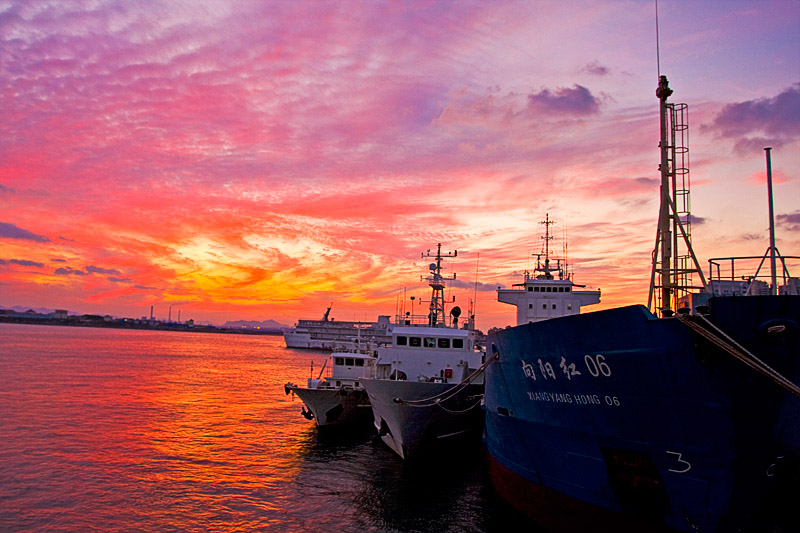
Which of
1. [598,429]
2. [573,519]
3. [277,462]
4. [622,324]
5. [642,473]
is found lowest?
[277,462]

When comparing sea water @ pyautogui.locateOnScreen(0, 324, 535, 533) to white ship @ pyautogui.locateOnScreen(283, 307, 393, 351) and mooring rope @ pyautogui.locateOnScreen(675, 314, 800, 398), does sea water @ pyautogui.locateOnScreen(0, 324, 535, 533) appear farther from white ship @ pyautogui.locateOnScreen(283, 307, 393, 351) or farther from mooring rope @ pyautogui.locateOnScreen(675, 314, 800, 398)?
white ship @ pyautogui.locateOnScreen(283, 307, 393, 351)

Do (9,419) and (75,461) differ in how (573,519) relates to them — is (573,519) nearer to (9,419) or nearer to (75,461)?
(75,461)

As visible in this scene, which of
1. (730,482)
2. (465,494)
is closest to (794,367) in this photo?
(730,482)

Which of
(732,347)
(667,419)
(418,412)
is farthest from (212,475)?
(732,347)

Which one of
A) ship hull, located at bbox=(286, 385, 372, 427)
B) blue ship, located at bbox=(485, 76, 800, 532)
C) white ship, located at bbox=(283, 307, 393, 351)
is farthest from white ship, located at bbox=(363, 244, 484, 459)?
white ship, located at bbox=(283, 307, 393, 351)

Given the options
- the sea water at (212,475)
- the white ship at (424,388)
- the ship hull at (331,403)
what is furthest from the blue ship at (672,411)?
the ship hull at (331,403)

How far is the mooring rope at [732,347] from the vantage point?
796 centimetres

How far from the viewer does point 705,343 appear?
889cm

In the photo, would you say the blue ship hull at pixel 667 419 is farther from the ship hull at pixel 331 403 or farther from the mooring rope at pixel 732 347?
the ship hull at pixel 331 403

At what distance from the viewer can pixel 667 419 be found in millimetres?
9672

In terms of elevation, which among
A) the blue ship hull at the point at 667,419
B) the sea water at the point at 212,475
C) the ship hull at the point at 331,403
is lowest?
the sea water at the point at 212,475

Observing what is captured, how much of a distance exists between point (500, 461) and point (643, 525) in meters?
6.43

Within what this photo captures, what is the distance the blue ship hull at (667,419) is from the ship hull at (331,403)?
1712cm

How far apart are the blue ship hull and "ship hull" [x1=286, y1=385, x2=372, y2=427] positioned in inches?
674
